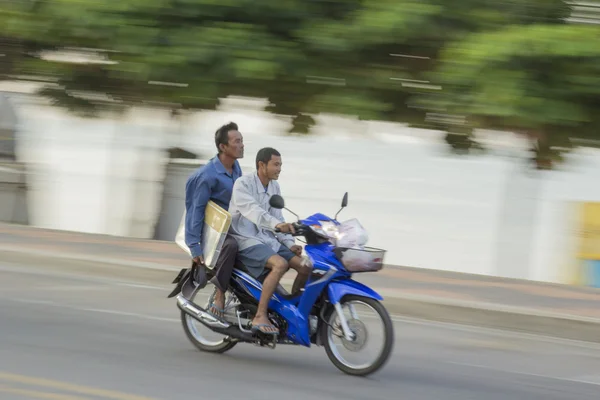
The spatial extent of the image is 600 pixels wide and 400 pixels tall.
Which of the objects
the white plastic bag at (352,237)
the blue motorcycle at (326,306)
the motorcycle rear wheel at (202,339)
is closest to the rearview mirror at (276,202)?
the blue motorcycle at (326,306)

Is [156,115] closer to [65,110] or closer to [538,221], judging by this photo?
[65,110]

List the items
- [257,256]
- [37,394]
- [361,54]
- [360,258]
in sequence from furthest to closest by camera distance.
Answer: [361,54] < [257,256] < [360,258] < [37,394]

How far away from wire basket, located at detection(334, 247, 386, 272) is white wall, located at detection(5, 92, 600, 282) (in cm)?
892

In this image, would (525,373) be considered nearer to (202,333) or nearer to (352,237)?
(352,237)

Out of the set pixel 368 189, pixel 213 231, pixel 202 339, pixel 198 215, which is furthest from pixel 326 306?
pixel 368 189

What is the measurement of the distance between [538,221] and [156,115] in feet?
18.5

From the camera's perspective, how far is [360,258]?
7.53 metres

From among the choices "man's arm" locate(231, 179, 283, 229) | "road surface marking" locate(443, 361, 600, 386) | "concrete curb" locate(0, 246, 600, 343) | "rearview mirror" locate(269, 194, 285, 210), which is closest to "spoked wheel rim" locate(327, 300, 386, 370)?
"man's arm" locate(231, 179, 283, 229)

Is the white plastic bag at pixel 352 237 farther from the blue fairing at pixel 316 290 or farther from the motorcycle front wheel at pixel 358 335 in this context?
the motorcycle front wheel at pixel 358 335

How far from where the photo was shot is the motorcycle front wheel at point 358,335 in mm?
7504

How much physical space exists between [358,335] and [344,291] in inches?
12.4

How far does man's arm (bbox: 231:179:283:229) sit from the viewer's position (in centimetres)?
771

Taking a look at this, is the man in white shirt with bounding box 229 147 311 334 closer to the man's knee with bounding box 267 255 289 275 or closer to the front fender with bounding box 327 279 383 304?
the man's knee with bounding box 267 255 289 275

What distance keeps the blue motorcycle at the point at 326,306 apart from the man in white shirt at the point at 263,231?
10cm
